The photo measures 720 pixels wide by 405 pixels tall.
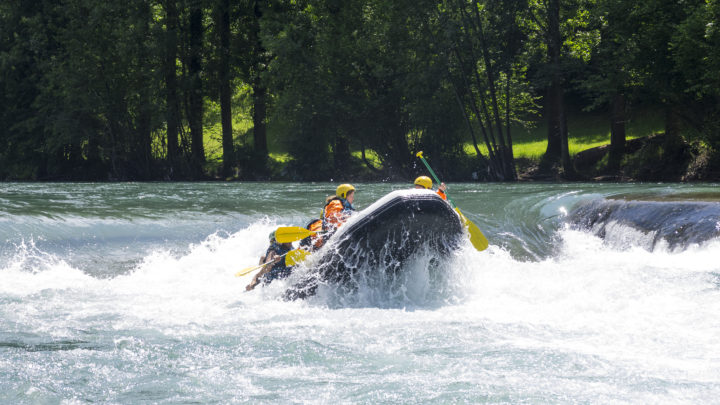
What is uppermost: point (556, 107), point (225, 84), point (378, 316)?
point (225, 84)

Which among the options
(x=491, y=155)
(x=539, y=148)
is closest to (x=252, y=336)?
(x=491, y=155)

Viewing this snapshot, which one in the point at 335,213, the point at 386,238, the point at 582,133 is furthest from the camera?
the point at 582,133

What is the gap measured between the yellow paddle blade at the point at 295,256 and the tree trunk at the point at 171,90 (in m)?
22.7

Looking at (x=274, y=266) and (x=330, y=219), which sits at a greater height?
(x=330, y=219)

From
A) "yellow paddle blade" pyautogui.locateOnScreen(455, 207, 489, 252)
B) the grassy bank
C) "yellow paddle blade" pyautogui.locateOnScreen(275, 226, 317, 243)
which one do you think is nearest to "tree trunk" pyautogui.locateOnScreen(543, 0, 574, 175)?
the grassy bank

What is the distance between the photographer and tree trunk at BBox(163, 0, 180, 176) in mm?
30344

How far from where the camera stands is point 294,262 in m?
8.53

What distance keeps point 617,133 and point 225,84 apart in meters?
14.9

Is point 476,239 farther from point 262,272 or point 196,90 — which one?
point 196,90

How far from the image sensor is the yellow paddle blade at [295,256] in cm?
849

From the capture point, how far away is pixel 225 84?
30562 mm

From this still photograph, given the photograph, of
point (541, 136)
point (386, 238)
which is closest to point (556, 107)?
point (541, 136)

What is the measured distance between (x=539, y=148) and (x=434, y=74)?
531 centimetres

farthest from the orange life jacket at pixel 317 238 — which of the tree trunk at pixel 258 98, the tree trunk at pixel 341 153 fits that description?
the tree trunk at pixel 258 98
